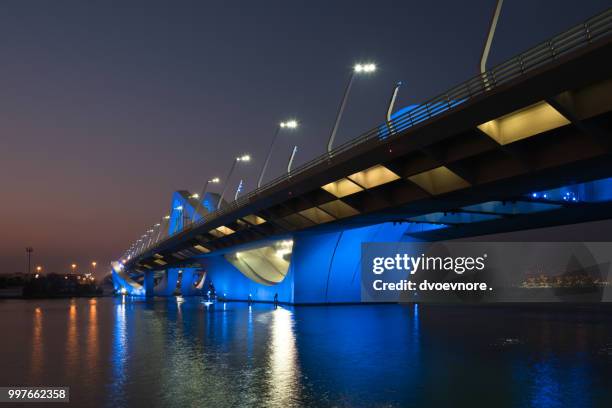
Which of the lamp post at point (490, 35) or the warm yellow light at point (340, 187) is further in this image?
the warm yellow light at point (340, 187)

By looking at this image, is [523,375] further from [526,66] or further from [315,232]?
[315,232]

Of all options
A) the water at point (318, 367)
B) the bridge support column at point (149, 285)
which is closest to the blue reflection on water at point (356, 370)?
the water at point (318, 367)

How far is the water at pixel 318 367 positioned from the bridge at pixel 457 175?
786 cm

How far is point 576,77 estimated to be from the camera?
18688mm

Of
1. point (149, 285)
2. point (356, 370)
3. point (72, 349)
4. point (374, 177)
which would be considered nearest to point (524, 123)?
point (374, 177)

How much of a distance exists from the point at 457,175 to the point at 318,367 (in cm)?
1555

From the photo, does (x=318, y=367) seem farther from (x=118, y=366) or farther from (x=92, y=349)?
(x=92, y=349)

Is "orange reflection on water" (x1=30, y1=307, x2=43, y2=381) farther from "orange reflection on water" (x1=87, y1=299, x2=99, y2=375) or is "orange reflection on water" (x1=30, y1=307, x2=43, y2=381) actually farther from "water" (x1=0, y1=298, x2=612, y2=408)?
"orange reflection on water" (x1=87, y1=299, x2=99, y2=375)

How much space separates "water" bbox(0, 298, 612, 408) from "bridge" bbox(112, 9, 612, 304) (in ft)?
25.8

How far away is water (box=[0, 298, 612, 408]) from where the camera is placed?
1152cm

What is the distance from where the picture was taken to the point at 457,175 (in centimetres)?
2789

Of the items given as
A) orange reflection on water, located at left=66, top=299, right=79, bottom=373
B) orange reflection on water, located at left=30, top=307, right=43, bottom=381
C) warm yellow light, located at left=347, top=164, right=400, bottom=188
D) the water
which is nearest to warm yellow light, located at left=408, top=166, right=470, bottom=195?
warm yellow light, located at left=347, top=164, right=400, bottom=188

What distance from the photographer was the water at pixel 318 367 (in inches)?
454

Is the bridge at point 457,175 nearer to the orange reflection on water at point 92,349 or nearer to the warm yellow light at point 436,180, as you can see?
the warm yellow light at point 436,180
